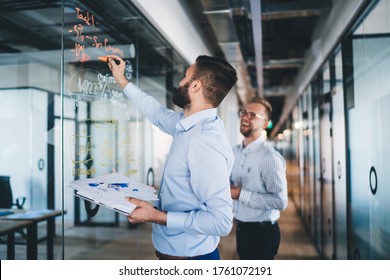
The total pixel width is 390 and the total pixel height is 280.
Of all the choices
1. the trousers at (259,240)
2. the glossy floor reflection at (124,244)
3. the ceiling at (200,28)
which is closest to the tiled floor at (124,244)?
the glossy floor reflection at (124,244)

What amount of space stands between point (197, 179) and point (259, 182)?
108cm

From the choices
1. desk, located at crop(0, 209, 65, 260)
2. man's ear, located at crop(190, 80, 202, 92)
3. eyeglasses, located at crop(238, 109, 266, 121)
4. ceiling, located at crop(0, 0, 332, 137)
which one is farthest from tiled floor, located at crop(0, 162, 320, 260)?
man's ear, located at crop(190, 80, 202, 92)

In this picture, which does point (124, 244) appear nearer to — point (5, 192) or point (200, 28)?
point (5, 192)

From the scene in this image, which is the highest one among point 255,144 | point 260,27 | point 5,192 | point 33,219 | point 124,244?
point 260,27

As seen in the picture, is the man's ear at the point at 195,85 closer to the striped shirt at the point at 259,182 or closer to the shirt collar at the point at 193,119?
the shirt collar at the point at 193,119

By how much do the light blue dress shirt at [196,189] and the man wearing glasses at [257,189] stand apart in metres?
0.75

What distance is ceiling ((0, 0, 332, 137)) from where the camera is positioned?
2336 mm

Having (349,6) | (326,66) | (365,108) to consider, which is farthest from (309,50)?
(365,108)

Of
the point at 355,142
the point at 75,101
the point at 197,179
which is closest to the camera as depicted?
the point at 197,179

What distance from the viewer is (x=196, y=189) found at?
124 centimetres

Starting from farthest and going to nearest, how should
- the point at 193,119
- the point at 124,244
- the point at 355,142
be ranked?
the point at 124,244 → the point at 355,142 → the point at 193,119

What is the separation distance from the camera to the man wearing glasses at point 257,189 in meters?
2.10

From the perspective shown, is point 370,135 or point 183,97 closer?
point 183,97

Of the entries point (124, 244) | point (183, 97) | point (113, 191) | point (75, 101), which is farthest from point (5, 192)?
point (124, 244)
